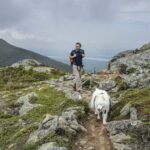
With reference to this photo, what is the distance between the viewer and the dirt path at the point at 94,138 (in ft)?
78.9

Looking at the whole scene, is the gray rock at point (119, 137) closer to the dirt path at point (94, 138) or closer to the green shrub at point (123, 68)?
the dirt path at point (94, 138)

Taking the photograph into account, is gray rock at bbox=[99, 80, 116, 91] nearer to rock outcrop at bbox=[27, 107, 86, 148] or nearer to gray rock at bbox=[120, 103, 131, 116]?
gray rock at bbox=[120, 103, 131, 116]

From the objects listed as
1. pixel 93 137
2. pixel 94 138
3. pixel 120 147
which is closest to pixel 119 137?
pixel 120 147

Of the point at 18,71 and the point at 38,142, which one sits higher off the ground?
the point at 18,71

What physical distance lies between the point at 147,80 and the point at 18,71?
101ft

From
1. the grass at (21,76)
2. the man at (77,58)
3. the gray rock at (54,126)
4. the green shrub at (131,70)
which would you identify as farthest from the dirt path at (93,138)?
the grass at (21,76)

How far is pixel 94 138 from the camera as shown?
25.5 m

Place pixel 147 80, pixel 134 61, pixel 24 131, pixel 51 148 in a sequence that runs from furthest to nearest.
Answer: pixel 134 61
pixel 147 80
pixel 24 131
pixel 51 148

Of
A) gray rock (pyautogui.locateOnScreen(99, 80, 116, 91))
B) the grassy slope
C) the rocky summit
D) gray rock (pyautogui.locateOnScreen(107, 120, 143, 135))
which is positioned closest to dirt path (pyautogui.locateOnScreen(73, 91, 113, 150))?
the rocky summit

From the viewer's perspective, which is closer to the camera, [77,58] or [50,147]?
[50,147]

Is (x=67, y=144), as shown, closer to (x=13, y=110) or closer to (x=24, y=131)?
(x=24, y=131)

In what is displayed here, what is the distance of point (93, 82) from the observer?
46.6 meters

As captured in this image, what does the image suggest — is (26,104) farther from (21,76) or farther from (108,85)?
(21,76)

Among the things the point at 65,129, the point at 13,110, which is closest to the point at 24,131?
the point at 65,129
